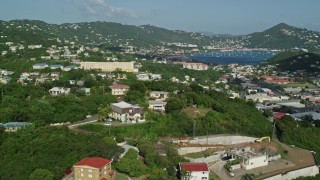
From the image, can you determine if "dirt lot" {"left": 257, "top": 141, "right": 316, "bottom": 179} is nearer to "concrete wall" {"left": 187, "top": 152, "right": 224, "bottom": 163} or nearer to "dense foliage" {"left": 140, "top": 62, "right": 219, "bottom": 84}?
"concrete wall" {"left": 187, "top": 152, "right": 224, "bottom": 163}

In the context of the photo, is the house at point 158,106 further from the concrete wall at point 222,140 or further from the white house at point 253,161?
the white house at point 253,161

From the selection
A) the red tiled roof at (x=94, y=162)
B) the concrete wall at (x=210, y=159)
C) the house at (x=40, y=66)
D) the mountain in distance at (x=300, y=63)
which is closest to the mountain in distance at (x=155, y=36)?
the house at (x=40, y=66)

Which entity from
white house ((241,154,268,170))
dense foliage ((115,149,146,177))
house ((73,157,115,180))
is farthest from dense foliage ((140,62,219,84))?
house ((73,157,115,180))

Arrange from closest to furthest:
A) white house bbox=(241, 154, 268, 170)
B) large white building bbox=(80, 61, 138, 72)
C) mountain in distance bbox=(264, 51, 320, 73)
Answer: white house bbox=(241, 154, 268, 170) < large white building bbox=(80, 61, 138, 72) < mountain in distance bbox=(264, 51, 320, 73)

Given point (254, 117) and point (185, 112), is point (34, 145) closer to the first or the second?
point (185, 112)

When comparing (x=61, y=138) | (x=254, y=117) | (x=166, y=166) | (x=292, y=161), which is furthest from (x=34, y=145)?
(x=254, y=117)

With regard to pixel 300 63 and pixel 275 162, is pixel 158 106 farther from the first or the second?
pixel 300 63
